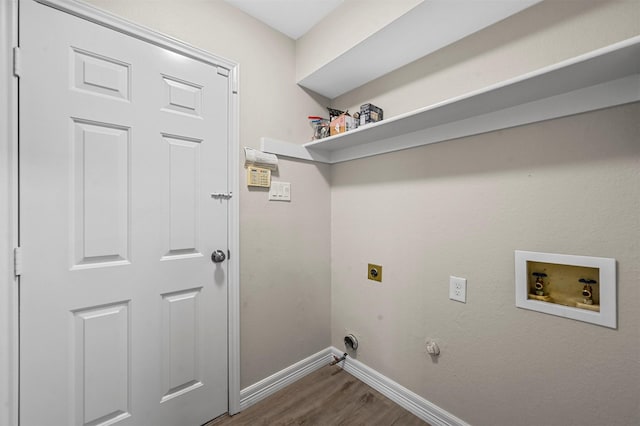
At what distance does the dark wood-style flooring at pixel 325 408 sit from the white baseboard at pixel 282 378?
0.03 m

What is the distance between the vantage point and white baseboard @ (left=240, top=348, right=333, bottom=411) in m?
1.57

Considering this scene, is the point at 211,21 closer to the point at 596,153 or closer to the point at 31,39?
the point at 31,39

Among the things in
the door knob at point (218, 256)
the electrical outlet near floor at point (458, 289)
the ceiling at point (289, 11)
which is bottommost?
the electrical outlet near floor at point (458, 289)

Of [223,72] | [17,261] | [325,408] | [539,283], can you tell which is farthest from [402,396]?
[223,72]

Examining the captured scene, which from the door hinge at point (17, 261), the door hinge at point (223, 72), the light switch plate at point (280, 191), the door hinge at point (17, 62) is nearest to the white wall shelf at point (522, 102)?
the light switch plate at point (280, 191)

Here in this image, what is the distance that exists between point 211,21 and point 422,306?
209 cm

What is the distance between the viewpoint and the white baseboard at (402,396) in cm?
141

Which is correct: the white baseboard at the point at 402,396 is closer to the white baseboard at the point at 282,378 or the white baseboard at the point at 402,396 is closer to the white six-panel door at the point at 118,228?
the white baseboard at the point at 282,378

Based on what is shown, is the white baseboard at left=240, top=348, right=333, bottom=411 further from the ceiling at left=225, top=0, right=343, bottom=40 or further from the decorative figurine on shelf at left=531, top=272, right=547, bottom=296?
the ceiling at left=225, top=0, right=343, bottom=40

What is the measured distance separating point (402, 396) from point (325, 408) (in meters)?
0.48

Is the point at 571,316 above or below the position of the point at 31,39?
below

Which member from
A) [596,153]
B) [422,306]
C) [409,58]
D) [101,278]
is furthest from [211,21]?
[422,306]

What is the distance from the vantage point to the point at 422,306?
1.54 meters

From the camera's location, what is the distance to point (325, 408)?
156 centimetres
